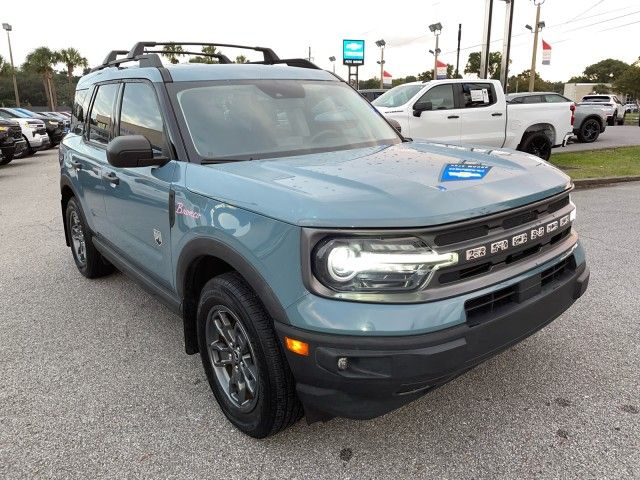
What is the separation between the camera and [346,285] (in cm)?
204

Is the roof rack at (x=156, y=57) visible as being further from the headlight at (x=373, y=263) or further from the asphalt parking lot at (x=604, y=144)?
the asphalt parking lot at (x=604, y=144)

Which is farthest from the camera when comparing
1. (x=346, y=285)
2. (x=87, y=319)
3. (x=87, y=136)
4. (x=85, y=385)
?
(x=87, y=136)

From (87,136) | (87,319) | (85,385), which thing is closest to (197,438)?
(85,385)

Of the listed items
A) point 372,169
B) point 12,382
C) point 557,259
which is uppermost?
point 372,169

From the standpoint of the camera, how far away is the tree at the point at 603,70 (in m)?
96.6

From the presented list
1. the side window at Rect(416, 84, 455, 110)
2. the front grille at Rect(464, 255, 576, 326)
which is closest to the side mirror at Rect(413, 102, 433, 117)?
the side window at Rect(416, 84, 455, 110)

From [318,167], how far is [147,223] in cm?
125

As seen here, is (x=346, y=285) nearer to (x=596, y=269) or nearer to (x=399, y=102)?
(x=596, y=269)

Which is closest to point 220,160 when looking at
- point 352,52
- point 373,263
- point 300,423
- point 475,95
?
point 373,263

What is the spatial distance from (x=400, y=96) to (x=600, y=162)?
206 inches

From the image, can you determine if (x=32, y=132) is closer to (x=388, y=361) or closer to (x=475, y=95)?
(x=475, y=95)

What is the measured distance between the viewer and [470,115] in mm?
10594

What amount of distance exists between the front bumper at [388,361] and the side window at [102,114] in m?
2.68

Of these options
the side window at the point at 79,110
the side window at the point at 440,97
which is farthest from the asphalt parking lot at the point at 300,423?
the side window at the point at 440,97
